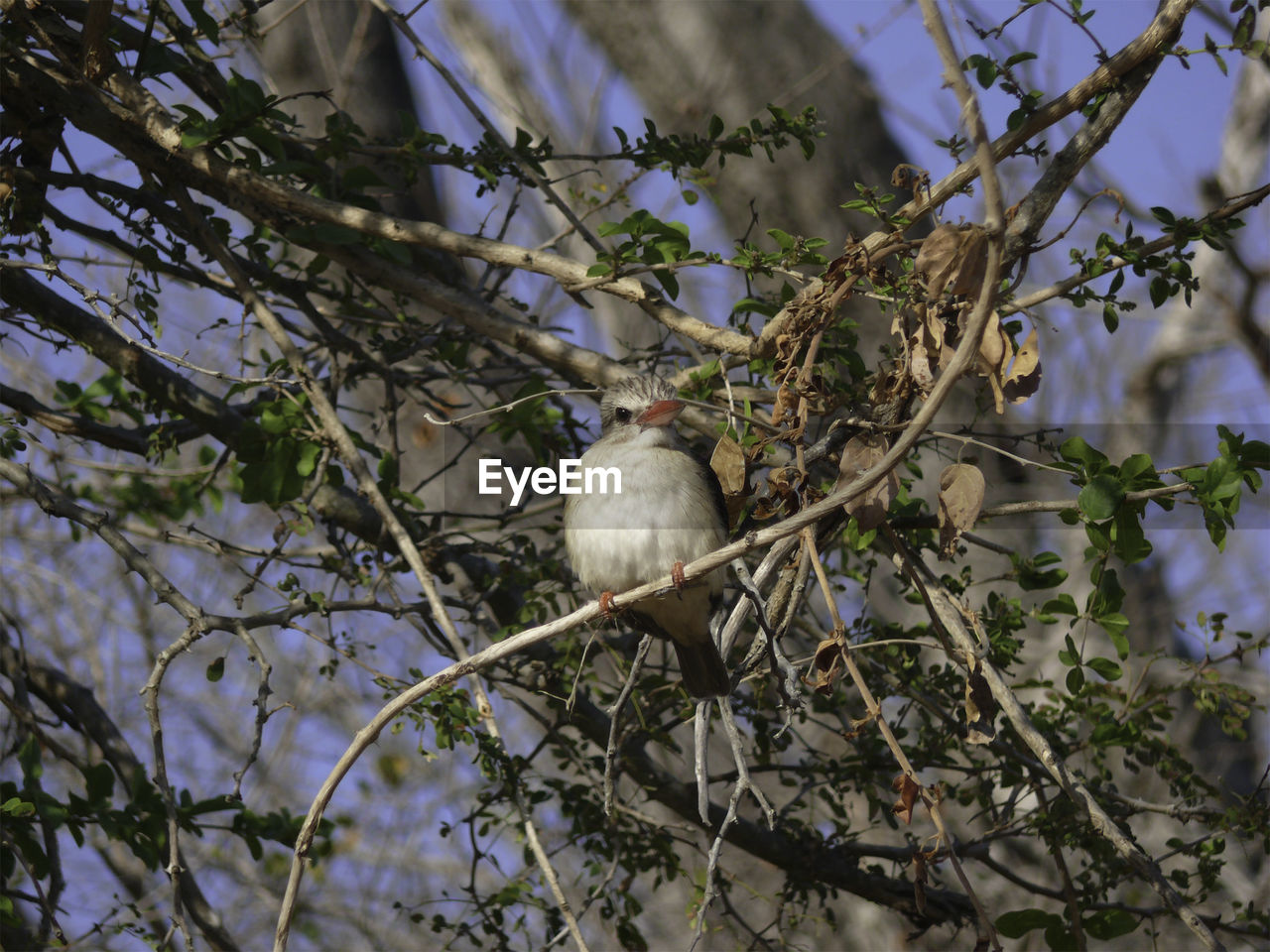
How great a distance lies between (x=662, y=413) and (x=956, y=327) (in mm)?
1176

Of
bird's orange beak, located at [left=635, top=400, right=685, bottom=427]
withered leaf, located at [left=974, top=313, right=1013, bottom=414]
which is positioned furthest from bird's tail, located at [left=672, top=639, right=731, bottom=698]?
withered leaf, located at [left=974, top=313, right=1013, bottom=414]

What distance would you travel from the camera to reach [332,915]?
8727 mm

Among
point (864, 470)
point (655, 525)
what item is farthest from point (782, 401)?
point (655, 525)

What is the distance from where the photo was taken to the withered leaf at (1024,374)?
2.25m

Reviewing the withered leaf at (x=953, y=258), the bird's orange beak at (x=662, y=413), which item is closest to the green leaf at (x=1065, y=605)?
the bird's orange beak at (x=662, y=413)

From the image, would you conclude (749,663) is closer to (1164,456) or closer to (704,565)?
(704,565)

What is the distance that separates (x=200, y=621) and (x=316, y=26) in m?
5.21

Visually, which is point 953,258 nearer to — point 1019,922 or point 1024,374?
point 1024,374

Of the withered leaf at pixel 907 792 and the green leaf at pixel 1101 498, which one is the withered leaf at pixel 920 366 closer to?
the green leaf at pixel 1101 498

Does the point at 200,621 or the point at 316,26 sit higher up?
the point at 316,26

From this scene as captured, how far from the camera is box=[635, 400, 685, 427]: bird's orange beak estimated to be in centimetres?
338

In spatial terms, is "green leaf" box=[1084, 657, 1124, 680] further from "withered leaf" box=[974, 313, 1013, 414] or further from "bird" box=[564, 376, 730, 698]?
"withered leaf" box=[974, 313, 1013, 414]

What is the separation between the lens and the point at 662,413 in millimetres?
3395

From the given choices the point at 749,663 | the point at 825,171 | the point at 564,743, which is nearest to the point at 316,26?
the point at 825,171
